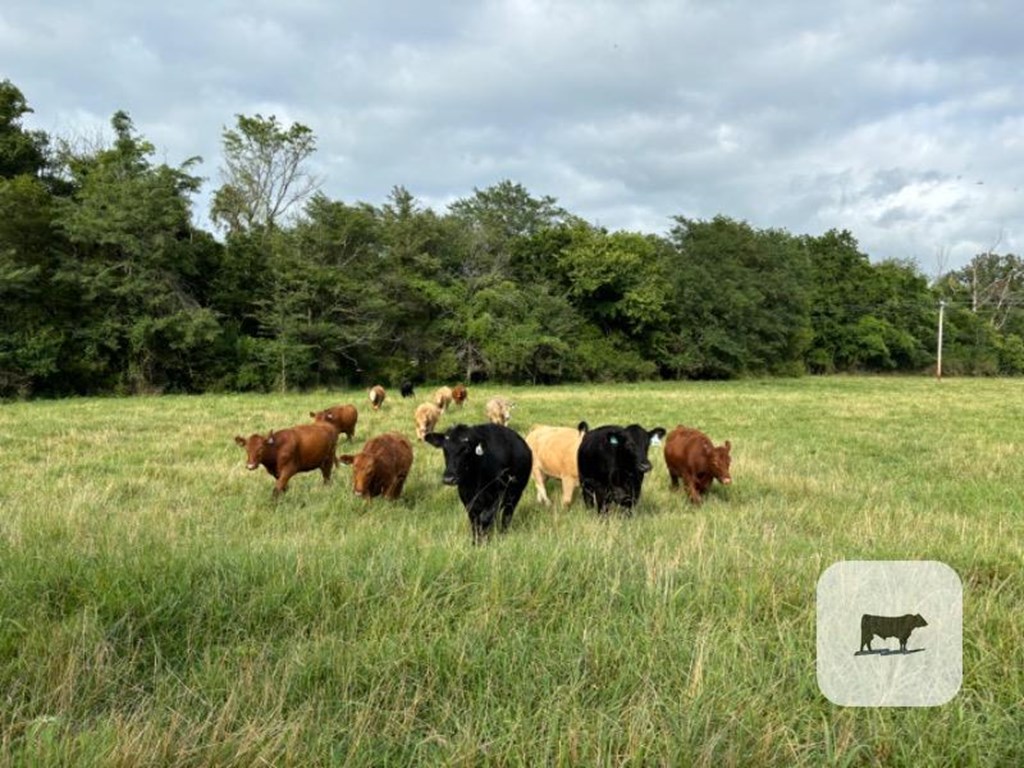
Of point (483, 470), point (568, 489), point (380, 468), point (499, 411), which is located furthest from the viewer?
point (499, 411)

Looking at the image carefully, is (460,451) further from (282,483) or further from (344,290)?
(344,290)

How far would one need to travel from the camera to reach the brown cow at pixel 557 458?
291 inches

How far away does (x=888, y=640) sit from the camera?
294cm

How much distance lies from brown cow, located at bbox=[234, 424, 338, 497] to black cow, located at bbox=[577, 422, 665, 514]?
3603 millimetres

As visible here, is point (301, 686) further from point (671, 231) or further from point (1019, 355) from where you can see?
point (1019, 355)

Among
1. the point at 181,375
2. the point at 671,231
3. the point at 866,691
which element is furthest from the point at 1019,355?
the point at 866,691

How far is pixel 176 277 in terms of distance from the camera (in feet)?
91.8

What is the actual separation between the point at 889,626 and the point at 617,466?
3.72 metres

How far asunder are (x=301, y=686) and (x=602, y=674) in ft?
4.32

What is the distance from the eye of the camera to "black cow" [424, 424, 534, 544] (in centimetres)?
584

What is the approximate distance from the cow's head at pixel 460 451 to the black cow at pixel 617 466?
1363 mm

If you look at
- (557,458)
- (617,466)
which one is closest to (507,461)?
(617,466)

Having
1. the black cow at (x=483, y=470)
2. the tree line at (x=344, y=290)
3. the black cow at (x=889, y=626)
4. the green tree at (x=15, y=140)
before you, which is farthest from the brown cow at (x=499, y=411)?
the green tree at (x=15, y=140)

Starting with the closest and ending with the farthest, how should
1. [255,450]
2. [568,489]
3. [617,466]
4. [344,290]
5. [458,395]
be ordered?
[617,466], [568,489], [255,450], [458,395], [344,290]
